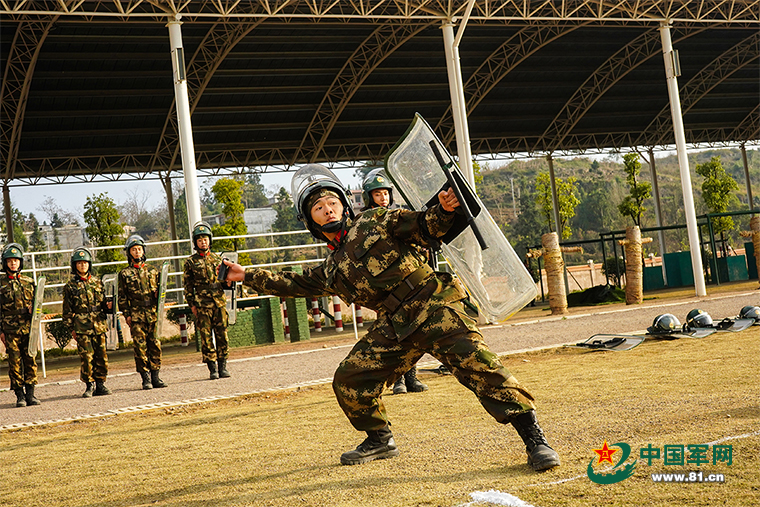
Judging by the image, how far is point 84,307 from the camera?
10.7 metres

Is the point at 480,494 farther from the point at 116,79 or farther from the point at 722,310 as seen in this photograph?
the point at 116,79

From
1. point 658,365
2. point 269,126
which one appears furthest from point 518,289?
point 269,126

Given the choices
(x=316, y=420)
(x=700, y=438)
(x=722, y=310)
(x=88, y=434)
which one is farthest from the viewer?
(x=722, y=310)

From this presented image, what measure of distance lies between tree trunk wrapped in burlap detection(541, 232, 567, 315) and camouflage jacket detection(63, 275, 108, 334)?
38.0 ft

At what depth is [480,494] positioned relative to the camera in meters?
3.31

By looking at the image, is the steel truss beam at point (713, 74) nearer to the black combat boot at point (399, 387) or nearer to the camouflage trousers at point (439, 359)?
the black combat boot at point (399, 387)

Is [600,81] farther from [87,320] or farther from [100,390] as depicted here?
[100,390]

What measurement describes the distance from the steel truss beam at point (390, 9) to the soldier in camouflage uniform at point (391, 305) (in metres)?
11.6

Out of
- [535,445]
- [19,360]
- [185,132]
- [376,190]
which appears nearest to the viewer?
[535,445]

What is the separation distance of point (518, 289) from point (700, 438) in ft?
4.28

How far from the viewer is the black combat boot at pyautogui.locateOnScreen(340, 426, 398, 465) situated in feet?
14.4

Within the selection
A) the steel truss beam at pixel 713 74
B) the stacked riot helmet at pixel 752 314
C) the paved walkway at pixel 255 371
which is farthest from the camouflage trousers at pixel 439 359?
the steel truss beam at pixel 713 74

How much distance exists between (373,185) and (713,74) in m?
28.6

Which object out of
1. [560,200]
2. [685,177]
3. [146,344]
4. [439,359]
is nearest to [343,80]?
[685,177]
